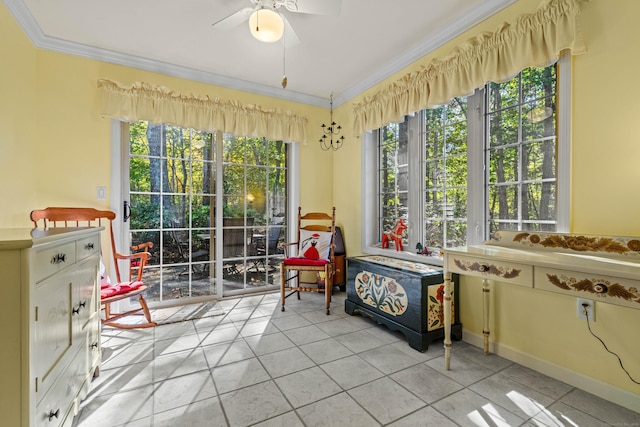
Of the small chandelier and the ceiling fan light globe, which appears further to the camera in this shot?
the small chandelier

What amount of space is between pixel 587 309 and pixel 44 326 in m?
2.63

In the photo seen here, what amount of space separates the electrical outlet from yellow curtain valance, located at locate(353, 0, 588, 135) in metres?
1.45

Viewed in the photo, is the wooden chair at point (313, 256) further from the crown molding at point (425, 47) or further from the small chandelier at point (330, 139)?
the crown molding at point (425, 47)

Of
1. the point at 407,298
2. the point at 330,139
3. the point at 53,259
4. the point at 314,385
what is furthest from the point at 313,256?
the point at 53,259

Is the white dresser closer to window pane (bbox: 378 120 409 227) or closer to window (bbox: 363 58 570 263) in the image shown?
window (bbox: 363 58 570 263)

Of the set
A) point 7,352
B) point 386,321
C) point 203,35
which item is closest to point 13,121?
point 203,35

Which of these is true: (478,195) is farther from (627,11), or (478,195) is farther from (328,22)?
(328,22)

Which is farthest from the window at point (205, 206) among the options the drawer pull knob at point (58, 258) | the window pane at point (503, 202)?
the window pane at point (503, 202)

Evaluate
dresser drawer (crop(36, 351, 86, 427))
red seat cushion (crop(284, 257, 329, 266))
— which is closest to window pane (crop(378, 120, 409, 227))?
red seat cushion (crop(284, 257, 329, 266))

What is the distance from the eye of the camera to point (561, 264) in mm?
1324

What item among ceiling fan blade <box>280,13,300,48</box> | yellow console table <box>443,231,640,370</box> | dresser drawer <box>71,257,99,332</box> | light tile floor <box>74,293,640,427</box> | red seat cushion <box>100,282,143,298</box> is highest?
ceiling fan blade <box>280,13,300,48</box>

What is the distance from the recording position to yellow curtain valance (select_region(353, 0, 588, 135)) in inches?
66.7

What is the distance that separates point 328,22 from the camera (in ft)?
7.63

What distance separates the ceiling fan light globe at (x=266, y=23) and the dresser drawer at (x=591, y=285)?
6.66 feet
